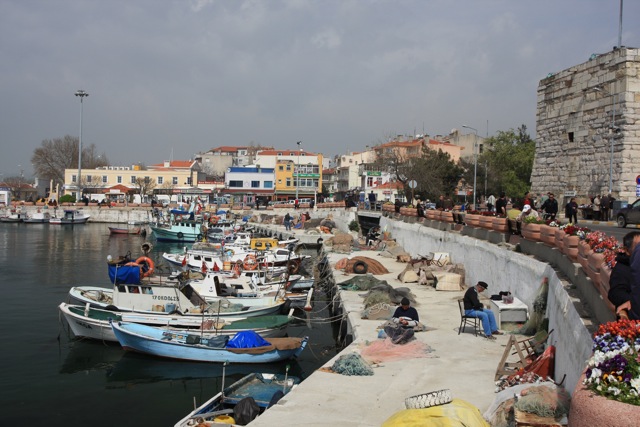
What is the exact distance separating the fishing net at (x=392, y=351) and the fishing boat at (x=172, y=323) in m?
6.71

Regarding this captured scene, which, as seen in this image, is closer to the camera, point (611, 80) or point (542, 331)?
point (542, 331)

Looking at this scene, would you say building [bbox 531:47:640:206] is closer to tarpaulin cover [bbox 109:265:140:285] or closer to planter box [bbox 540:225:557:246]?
planter box [bbox 540:225:557:246]

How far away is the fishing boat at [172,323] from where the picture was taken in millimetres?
19484

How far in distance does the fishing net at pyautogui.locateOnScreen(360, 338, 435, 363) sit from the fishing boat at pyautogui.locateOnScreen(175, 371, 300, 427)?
5.77 feet

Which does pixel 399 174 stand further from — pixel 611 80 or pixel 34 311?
pixel 34 311

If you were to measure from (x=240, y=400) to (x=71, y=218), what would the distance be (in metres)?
77.8

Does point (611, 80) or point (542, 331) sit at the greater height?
point (611, 80)

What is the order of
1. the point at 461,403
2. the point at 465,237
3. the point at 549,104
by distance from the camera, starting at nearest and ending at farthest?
the point at 461,403, the point at 465,237, the point at 549,104

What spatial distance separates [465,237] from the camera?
2455 cm

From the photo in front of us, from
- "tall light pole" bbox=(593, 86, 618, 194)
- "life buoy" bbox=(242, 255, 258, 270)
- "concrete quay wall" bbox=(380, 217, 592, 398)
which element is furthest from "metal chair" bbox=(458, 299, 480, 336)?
"life buoy" bbox=(242, 255, 258, 270)

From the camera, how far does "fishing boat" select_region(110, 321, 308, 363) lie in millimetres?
17688

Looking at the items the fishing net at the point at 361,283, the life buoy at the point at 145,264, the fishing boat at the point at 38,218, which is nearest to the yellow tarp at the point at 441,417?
the fishing net at the point at 361,283

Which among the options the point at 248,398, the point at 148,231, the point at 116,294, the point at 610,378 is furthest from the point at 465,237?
the point at 148,231

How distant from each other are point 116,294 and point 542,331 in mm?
14383
